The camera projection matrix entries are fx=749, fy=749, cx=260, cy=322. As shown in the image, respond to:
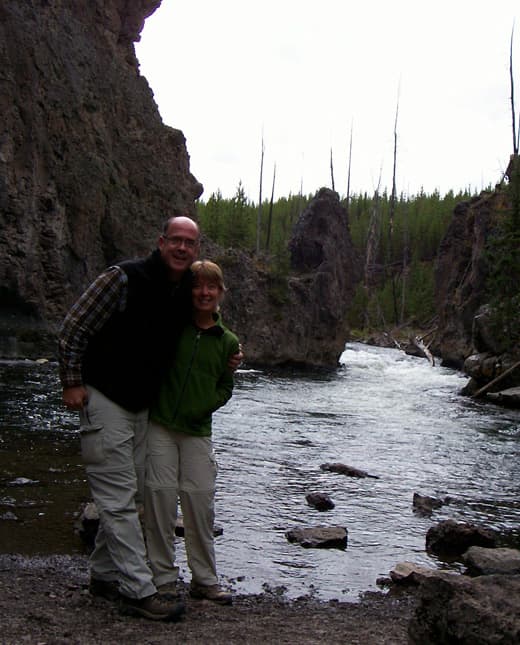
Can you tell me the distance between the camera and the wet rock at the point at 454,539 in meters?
8.26

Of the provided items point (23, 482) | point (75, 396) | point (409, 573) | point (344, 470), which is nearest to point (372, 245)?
point (344, 470)

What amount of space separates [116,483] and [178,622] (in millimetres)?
1018

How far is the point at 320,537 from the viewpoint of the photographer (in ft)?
27.1

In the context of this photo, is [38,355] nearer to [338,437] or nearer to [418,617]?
[338,437]

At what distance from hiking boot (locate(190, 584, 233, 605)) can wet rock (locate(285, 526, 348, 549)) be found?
247cm

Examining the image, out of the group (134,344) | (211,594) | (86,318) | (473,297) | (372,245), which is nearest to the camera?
(86,318)

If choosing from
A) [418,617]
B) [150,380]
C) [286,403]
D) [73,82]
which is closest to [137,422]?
[150,380]

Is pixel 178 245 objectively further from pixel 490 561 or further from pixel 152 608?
pixel 490 561

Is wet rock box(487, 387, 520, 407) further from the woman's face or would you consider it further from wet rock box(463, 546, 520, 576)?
the woman's face

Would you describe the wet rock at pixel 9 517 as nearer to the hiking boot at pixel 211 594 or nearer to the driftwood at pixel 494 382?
the hiking boot at pixel 211 594

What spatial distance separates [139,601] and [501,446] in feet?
43.2

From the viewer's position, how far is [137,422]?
5.36 meters

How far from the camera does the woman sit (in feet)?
17.8

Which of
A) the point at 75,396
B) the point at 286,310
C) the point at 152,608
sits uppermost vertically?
the point at 286,310
